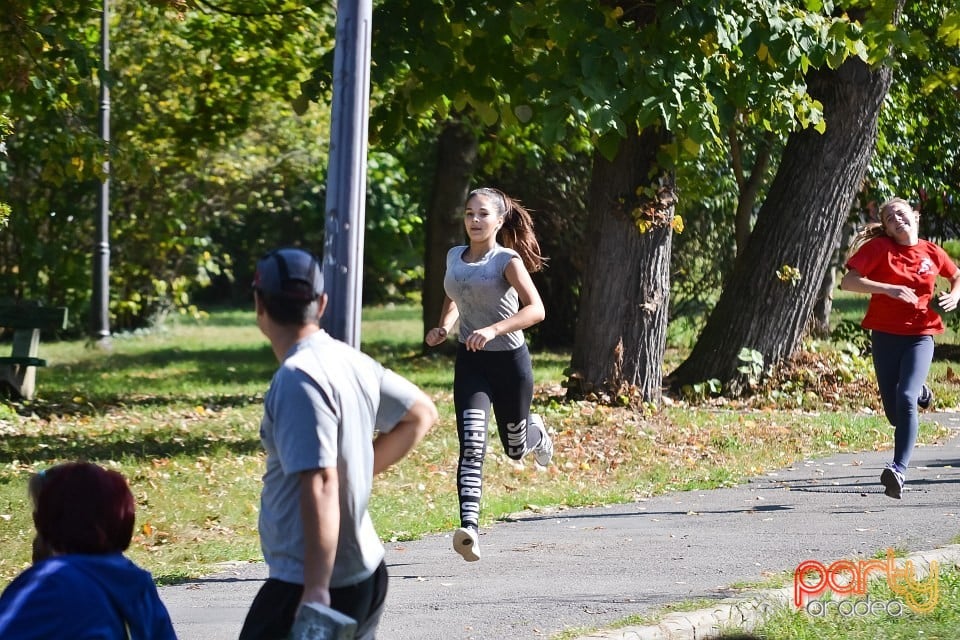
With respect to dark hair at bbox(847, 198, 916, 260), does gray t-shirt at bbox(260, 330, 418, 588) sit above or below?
below

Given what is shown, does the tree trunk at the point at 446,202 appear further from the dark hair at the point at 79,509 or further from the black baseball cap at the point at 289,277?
the dark hair at the point at 79,509

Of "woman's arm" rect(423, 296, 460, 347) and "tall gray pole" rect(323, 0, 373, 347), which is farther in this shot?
"woman's arm" rect(423, 296, 460, 347)

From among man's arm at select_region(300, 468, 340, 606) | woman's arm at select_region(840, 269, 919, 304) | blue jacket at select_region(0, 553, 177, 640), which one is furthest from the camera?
woman's arm at select_region(840, 269, 919, 304)

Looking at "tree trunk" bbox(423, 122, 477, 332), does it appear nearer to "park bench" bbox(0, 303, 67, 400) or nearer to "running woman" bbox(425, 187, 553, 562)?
"park bench" bbox(0, 303, 67, 400)

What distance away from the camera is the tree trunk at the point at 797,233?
13.3 meters

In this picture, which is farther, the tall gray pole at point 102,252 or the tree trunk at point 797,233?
the tall gray pole at point 102,252

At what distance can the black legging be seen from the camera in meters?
6.48

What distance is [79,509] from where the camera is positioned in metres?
2.89

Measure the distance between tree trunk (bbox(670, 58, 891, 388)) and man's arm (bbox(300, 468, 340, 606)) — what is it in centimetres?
1101

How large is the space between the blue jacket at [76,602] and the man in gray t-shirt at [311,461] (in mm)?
373

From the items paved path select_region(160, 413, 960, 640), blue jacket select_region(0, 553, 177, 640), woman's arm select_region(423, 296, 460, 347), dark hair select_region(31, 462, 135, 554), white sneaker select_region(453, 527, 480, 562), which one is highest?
woman's arm select_region(423, 296, 460, 347)

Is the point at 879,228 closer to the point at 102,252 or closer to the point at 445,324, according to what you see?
the point at 445,324

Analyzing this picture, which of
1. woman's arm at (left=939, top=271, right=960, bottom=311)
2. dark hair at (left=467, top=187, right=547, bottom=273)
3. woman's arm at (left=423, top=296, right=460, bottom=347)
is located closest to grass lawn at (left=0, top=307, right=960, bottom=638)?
woman's arm at (left=423, top=296, right=460, bottom=347)

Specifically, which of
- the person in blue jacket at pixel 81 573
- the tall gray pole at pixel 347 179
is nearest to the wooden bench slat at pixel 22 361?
the tall gray pole at pixel 347 179
